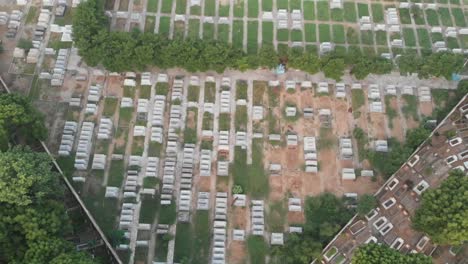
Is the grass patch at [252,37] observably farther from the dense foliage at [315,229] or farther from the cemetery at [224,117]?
the dense foliage at [315,229]

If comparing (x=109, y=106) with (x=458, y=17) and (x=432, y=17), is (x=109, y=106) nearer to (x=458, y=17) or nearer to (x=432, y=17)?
(x=432, y=17)

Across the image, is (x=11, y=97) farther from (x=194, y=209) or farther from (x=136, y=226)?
(x=194, y=209)

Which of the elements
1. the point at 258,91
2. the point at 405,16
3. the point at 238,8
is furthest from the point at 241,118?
the point at 405,16

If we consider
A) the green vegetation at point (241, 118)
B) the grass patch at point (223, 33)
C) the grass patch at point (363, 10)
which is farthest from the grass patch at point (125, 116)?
the grass patch at point (363, 10)

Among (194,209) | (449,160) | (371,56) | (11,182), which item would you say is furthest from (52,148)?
(449,160)

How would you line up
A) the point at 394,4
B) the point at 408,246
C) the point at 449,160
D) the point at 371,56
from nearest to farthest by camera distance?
the point at 408,246
the point at 449,160
the point at 371,56
the point at 394,4

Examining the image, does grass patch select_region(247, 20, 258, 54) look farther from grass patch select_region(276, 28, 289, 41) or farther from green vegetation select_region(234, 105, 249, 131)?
green vegetation select_region(234, 105, 249, 131)
